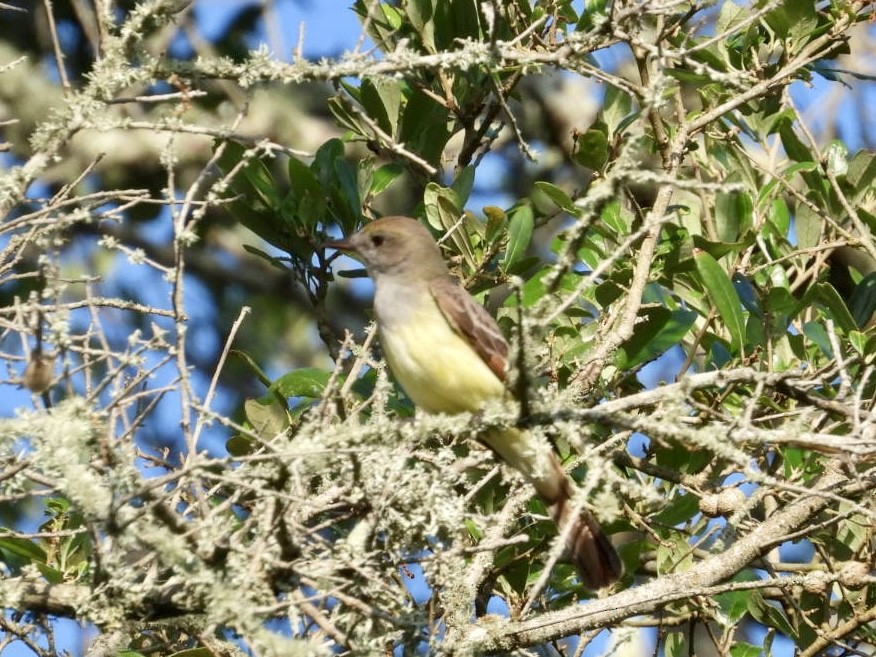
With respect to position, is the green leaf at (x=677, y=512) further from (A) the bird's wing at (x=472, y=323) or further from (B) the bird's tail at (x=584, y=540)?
(A) the bird's wing at (x=472, y=323)

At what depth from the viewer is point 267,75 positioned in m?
3.70

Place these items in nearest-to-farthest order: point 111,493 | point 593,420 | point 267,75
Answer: point 111,493 < point 593,420 < point 267,75

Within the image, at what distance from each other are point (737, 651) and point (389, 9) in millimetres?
2842

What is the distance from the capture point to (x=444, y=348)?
15.7ft

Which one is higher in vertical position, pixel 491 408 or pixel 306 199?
pixel 306 199

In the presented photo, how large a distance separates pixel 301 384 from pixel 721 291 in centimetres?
152

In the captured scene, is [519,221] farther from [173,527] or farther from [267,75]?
[173,527]

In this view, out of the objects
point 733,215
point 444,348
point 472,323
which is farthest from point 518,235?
point 733,215

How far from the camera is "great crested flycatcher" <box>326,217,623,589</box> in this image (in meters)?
4.53

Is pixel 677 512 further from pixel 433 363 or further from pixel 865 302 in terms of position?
pixel 865 302

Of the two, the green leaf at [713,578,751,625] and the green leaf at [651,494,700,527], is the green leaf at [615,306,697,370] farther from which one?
the green leaf at [713,578,751,625]

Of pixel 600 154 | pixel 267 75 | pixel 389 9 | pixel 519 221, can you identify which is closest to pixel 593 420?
pixel 267 75

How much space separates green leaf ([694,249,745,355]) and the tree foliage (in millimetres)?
11

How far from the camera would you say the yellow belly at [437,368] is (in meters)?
4.70
